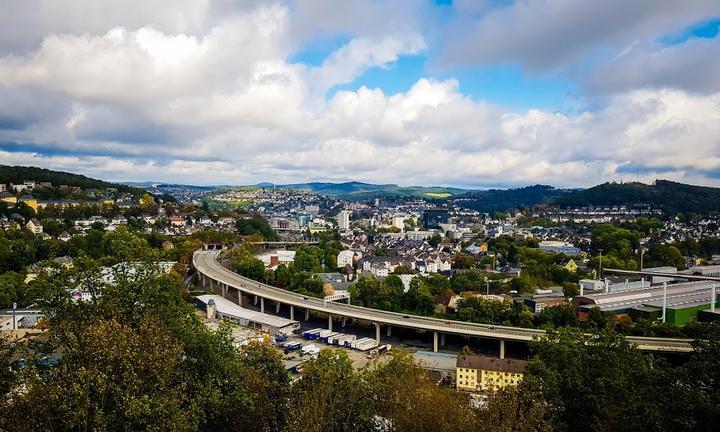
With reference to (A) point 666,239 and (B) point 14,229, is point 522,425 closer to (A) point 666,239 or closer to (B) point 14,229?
(B) point 14,229

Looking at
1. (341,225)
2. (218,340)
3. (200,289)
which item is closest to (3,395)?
(218,340)

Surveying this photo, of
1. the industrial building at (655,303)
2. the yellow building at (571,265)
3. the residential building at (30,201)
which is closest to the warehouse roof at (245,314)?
the industrial building at (655,303)

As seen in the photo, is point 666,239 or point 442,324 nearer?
point 442,324

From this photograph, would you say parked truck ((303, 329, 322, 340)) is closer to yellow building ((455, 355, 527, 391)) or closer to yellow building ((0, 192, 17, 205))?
yellow building ((455, 355, 527, 391))

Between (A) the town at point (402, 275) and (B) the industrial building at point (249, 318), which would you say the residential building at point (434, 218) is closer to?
(A) the town at point (402, 275)

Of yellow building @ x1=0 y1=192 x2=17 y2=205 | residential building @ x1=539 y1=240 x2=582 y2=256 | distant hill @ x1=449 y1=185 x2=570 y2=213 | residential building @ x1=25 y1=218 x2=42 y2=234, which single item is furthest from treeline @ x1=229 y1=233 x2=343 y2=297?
distant hill @ x1=449 y1=185 x2=570 y2=213

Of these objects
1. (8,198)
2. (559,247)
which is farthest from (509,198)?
(8,198)
